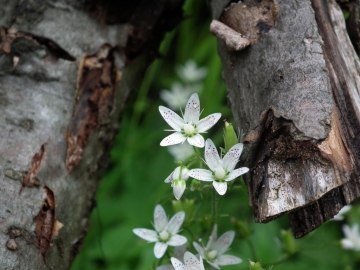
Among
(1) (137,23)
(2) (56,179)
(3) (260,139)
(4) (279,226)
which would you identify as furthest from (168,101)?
(3) (260,139)

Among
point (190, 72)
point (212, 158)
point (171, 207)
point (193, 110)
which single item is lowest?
point (171, 207)

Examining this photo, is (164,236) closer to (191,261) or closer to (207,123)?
(191,261)

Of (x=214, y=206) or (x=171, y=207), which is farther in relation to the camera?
(x=171, y=207)

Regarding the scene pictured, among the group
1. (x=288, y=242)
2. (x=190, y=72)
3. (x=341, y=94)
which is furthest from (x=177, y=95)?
(x=341, y=94)

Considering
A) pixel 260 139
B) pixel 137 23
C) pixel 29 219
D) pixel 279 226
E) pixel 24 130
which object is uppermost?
pixel 137 23

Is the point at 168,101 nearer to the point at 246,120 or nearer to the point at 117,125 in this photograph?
the point at 117,125

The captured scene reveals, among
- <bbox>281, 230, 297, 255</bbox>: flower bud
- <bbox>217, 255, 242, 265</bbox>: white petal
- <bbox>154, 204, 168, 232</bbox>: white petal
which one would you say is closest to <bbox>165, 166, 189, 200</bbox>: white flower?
<bbox>154, 204, 168, 232</bbox>: white petal
